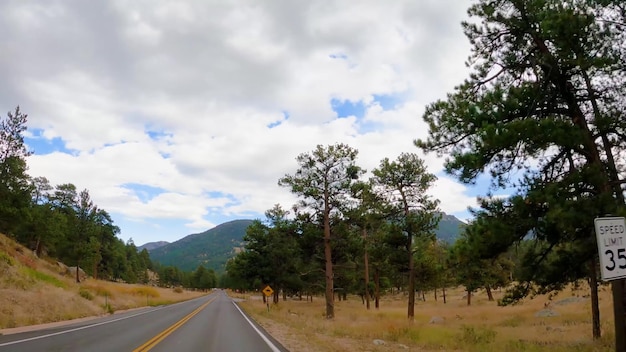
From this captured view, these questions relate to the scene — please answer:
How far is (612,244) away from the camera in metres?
6.11

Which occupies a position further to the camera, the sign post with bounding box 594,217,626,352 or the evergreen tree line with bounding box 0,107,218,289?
the evergreen tree line with bounding box 0,107,218,289

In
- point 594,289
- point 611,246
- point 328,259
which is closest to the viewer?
point 611,246

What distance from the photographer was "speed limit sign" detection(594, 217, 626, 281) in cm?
592

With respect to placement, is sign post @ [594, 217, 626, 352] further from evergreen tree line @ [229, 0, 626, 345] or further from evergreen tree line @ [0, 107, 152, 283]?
evergreen tree line @ [0, 107, 152, 283]

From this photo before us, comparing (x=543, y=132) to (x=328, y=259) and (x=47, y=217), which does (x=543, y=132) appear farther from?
(x=47, y=217)

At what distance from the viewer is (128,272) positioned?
421 feet

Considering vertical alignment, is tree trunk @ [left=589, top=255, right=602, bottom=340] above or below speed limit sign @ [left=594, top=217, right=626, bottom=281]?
below

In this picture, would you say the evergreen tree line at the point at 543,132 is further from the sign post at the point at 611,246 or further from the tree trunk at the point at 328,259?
the tree trunk at the point at 328,259

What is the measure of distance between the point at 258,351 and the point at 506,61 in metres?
11.3

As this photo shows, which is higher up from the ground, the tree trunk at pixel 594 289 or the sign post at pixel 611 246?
the sign post at pixel 611 246

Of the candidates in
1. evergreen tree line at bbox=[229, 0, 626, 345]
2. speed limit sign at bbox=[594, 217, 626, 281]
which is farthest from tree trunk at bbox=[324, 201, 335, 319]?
speed limit sign at bbox=[594, 217, 626, 281]

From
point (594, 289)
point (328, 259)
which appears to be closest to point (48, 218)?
point (328, 259)

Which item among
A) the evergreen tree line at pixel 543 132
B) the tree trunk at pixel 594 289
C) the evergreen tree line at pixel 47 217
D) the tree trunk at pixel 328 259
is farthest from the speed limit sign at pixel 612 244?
the evergreen tree line at pixel 47 217

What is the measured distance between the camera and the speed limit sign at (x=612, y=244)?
5922 mm
